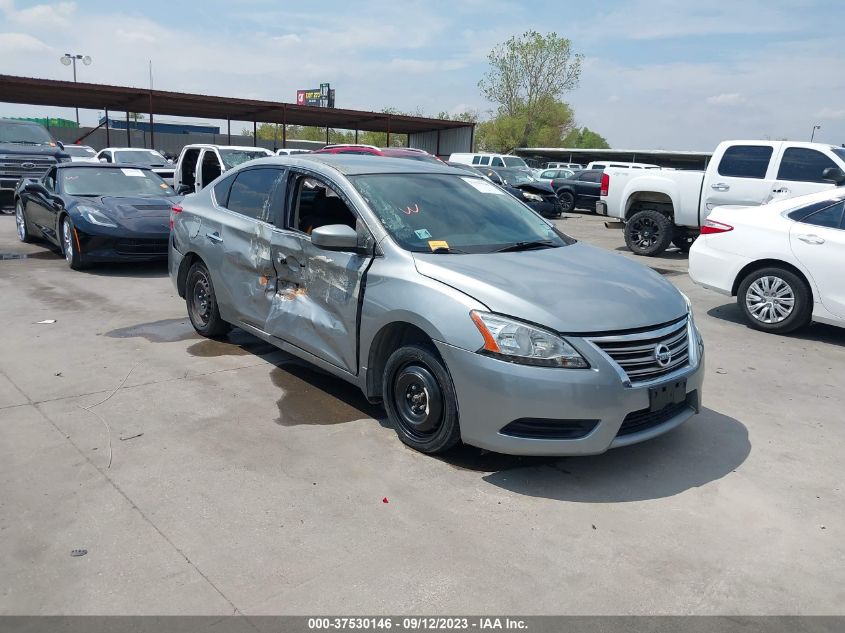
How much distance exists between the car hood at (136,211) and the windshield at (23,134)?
28.3 ft

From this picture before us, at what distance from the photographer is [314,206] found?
16.6ft

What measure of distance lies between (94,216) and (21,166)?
7805 millimetres

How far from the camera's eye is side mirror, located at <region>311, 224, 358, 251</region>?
4.33m

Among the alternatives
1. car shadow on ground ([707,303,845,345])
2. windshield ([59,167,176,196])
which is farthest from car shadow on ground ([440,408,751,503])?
windshield ([59,167,176,196])

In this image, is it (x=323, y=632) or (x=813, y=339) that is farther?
(x=813, y=339)

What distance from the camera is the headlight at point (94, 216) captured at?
30.5 ft

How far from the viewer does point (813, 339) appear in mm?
7262

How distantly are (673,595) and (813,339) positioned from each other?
17.7ft

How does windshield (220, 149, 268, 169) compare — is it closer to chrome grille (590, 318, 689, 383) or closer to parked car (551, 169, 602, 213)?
chrome grille (590, 318, 689, 383)

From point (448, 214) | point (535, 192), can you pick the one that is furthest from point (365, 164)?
point (535, 192)

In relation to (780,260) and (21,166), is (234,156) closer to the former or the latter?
(21,166)

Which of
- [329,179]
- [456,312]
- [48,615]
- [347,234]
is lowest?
[48,615]

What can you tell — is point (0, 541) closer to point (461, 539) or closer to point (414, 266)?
point (461, 539)

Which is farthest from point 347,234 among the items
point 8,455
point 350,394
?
point 8,455
